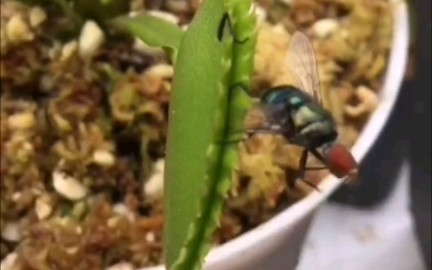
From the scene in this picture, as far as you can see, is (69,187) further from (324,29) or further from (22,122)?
(324,29)

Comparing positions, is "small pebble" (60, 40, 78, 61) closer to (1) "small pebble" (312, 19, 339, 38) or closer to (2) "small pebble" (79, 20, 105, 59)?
(2) "small pebble" (79, 20, 105, 59)

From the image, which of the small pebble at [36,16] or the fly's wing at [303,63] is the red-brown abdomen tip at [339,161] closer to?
the fly's wing at [303,63]

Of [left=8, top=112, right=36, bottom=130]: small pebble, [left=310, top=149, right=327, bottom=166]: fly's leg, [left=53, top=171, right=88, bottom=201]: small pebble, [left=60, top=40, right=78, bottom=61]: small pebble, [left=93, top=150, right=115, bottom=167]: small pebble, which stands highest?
[left=310, top=149, right=327, bottom=166]: fly's leg

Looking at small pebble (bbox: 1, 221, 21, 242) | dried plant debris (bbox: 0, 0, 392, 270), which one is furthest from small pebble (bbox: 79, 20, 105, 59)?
small pebble (bbox: 1, 221, 21, 242)

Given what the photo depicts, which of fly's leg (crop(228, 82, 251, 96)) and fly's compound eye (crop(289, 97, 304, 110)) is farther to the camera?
fly's compound eye (crop(289, 97, 304, 110))

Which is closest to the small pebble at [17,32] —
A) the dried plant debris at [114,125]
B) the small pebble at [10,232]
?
the dried plant debris at [114,125]
